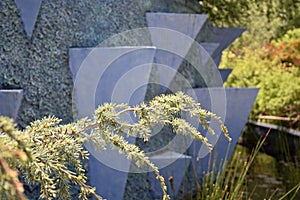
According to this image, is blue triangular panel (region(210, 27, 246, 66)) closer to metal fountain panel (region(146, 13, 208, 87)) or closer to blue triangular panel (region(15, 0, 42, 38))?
metal fountain panel (region(146, 13, 208, 87))

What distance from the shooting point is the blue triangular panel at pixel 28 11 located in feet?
6.22

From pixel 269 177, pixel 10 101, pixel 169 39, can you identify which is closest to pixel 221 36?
pixel 169 39

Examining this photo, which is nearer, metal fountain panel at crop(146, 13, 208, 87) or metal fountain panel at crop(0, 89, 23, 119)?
metal fountain panel at crop(0, 89, 23, 119)

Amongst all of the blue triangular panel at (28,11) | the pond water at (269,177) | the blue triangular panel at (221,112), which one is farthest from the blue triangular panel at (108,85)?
the pond water at (269,177)

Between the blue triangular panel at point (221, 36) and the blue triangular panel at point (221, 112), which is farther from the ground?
the blue triangular panel at point (221, 36)

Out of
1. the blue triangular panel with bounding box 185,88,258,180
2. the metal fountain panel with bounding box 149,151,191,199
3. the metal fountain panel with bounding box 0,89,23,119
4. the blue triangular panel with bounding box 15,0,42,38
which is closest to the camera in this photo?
the metal fountain panel with bounding box 0,89,23,119

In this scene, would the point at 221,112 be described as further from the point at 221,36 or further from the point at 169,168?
the point at 221,36

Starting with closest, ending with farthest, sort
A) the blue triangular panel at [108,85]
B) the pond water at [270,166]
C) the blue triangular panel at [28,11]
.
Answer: the blue triangular panel at [28,11]
the blue triangular panel at [108,85]
the pond water at [270,166]

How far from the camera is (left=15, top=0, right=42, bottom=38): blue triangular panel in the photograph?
74.6 inches

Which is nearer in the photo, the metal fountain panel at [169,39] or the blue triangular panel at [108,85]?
the blue triangular panel at [108,85]

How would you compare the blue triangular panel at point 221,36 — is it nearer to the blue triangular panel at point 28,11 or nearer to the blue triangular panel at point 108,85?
the blue triangular panel at point 108,85

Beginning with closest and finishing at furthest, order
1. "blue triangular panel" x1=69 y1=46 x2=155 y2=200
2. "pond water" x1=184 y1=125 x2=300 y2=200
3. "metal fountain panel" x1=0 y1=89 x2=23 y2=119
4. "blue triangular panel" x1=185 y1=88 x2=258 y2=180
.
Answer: "metal fountain panel" x1=0 y1=89 x2=23 y2=119, "blue triangular panel" x1=69 y1=46 x2=155 y2=200, "blue triangular panel" x1=185 y1=88 x2=258 y2=180, "pond water" x1=184 y1=125 x2=300 y2=200

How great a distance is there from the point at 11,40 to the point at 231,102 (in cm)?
135

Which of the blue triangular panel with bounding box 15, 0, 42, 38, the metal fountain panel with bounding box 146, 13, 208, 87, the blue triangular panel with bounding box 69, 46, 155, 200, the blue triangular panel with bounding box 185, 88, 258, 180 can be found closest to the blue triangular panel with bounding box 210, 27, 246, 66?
the blue triangular panel with bounding box 185, 88, 258, 180
